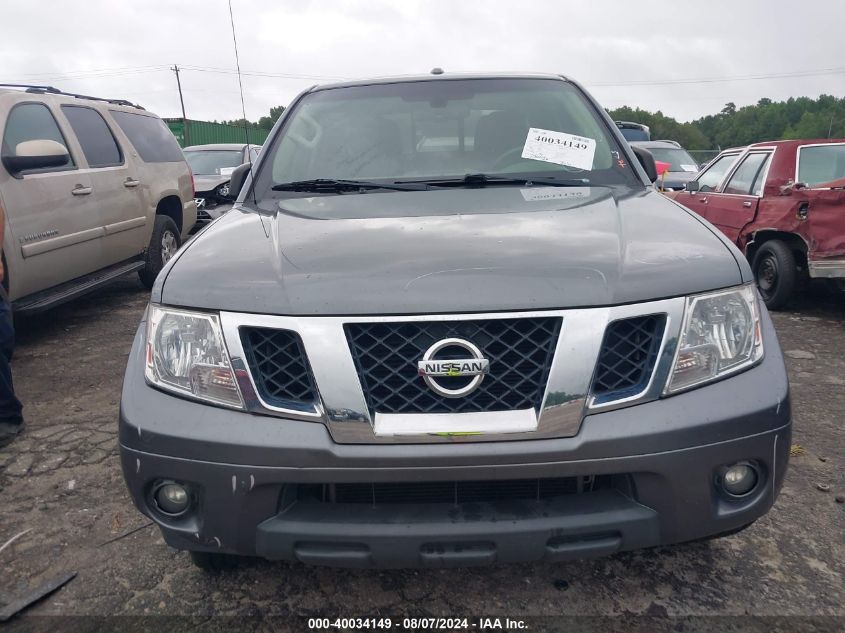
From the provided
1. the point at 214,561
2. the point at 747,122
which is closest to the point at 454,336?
the point at 214,561

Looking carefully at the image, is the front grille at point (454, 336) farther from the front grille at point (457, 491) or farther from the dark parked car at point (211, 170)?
the dark parked car at point (211, 170)

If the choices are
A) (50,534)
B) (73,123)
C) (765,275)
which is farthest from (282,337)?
(765,275)

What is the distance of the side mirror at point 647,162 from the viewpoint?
2.84 meters

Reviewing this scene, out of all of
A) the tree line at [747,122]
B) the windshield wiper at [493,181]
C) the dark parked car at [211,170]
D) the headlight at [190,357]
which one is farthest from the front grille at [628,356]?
the tree line at [747,122]

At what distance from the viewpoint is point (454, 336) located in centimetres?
159

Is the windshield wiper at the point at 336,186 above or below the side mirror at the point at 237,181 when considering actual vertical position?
above

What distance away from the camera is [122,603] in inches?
80.0

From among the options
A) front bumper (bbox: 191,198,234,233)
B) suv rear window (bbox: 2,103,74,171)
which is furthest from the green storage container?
suv rear window (bbox: 2,103,74,171)

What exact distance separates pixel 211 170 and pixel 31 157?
6.01 m

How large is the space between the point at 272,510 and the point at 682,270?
4.00 ft

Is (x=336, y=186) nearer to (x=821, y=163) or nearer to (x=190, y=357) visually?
(x=190, y=357)

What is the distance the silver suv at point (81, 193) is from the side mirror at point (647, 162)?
3.62 meters

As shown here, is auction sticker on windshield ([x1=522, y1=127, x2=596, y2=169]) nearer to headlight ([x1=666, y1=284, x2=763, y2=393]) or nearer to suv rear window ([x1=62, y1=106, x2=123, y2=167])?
headlight ([x1=666, y1=284, x2=763, y2=393])

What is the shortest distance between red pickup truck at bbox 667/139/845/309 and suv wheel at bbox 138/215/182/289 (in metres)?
5.18
